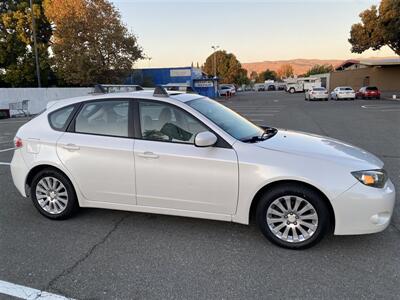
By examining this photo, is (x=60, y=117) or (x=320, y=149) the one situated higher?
(x=60, y=117)

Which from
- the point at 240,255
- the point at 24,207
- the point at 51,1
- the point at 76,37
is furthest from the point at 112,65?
the point at 240,255

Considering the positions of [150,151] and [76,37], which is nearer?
[150,151]

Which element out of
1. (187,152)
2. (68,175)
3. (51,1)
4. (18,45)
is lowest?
(68,175)

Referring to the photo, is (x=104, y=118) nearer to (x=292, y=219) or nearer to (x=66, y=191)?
(x=66, y=191)

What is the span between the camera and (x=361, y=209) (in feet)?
11.0

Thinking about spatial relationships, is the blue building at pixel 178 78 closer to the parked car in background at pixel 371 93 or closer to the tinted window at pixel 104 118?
the parked car in background at pixel 371 93

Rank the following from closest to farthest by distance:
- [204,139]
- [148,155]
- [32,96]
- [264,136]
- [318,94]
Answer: [204,139], [148,155], [264,136], [32,96], [318,94]

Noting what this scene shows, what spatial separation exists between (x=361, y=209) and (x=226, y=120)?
69.4 inches

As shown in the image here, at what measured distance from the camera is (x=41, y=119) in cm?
457

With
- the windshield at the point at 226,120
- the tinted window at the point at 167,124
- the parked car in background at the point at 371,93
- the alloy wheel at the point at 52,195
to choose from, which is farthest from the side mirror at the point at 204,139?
the parked car in background at the point at 371,93

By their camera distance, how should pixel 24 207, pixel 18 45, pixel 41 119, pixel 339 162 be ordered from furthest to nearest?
pixel 18 45
pixel 24 207
pixel 41 119
pixel 339 162

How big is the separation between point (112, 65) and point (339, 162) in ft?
102

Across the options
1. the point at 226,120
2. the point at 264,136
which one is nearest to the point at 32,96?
the point at 226,120

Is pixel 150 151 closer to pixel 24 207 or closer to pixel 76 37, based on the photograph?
pixel 24 207
